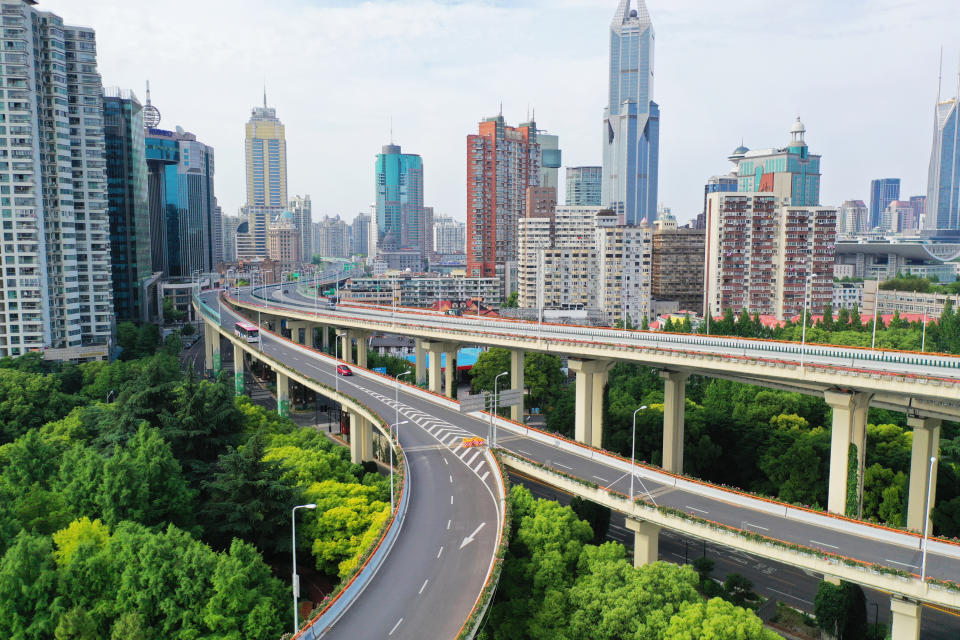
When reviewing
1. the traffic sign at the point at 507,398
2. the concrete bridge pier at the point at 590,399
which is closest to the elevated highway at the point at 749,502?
the concrete bridge pier at the point at 590,399

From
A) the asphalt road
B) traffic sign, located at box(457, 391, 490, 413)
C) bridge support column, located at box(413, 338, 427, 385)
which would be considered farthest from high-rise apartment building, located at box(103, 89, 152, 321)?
traffic sign, located at box(457, 391, 490, 413)

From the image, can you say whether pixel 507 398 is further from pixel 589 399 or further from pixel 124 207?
pixel 124 207

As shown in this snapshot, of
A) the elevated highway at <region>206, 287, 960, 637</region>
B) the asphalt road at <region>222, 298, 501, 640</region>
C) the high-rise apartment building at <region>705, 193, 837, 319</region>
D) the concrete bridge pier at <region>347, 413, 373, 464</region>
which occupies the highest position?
the high-rise apartment building at <region>705, 193, 837, 319</region>

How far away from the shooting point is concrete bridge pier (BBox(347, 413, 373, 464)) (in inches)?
2571

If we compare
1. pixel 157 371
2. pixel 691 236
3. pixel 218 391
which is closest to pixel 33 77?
pixel 157 371

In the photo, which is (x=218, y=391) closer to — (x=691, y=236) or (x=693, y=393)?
(x=693, y=393)

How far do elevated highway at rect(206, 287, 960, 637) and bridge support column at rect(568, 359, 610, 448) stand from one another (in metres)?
2.46

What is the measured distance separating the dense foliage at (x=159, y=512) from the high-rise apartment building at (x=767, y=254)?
95.1 m

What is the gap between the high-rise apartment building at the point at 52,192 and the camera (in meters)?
86.4

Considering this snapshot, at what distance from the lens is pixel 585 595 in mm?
33094

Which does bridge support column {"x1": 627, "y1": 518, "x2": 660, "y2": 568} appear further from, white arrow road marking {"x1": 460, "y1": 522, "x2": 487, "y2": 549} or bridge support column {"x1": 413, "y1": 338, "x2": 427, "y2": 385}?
bridge support column {"x1": 413, "y1": 338, "x2": 427, "y2": 385}

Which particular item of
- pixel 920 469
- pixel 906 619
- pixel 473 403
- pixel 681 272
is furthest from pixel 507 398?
pixel 681 272

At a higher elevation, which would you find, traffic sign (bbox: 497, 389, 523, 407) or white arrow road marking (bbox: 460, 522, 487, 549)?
traffic sign (bbox: 497, 389, 523, 407)

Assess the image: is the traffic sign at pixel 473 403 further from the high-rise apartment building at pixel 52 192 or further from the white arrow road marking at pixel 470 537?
the high-rise apartment building at pixel 52 192
